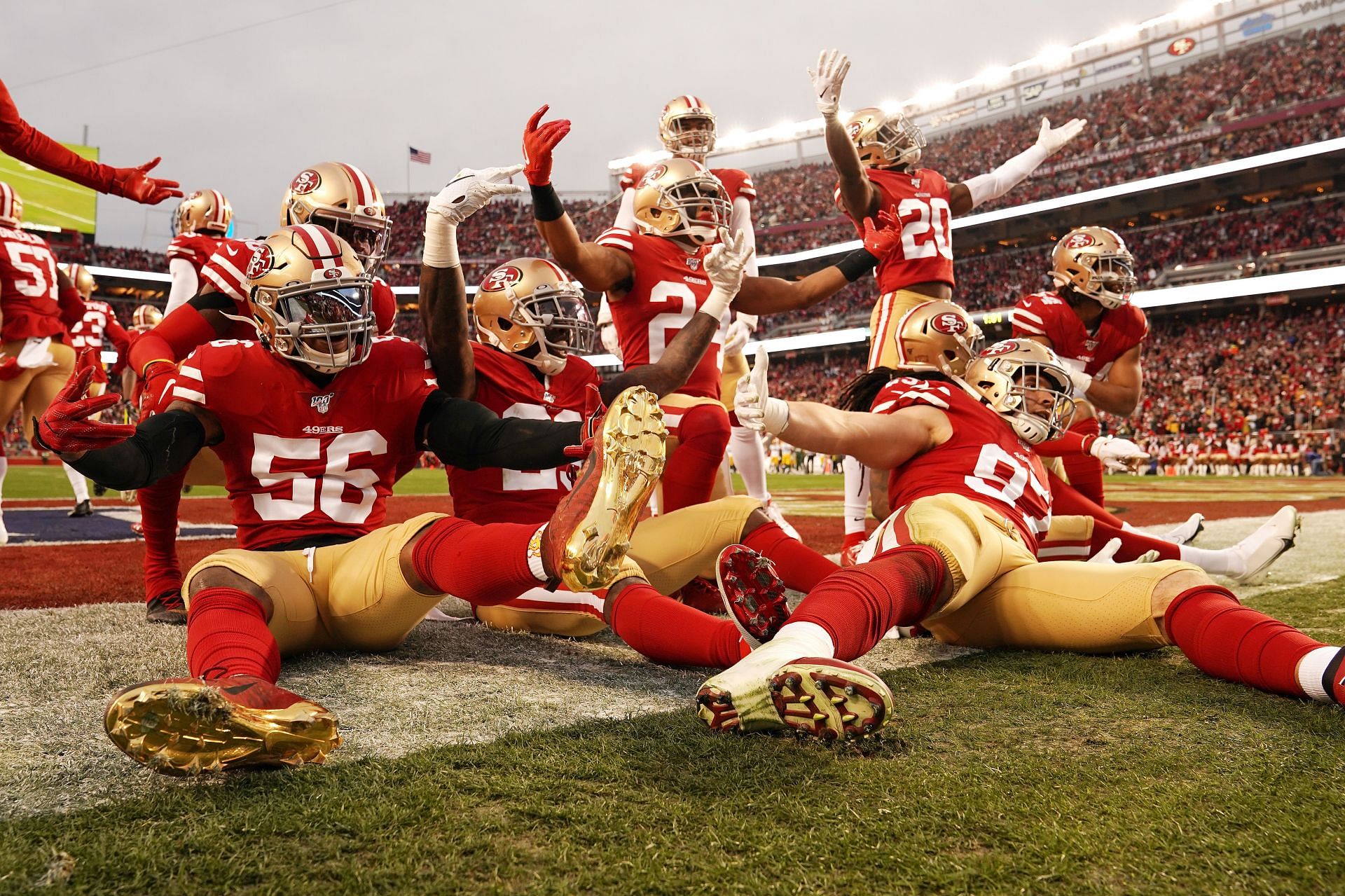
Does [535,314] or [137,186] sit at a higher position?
[137,186]

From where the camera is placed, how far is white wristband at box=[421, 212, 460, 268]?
306cm

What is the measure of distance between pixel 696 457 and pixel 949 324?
3.84 feet

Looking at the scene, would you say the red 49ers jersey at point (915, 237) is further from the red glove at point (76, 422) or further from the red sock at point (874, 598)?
the red glove at point (76, 422)

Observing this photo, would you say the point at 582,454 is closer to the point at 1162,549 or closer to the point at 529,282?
the point at 529,282

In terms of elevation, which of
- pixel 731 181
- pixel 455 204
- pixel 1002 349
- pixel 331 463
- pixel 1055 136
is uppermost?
pixel 1055 136

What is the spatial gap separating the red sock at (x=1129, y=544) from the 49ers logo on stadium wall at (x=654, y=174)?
7.82 ft

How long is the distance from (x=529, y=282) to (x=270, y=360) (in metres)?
0.89

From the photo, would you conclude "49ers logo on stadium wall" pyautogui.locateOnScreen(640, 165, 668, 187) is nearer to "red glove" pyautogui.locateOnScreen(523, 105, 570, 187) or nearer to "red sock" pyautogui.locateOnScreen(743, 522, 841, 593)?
"red glove" pyautogui.locateOnScreen(523, 105, 570, 187)

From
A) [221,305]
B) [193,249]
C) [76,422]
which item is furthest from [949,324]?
[193,249]

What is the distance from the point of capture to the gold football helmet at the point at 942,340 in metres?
3.75

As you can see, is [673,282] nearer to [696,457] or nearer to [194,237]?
[696,457]

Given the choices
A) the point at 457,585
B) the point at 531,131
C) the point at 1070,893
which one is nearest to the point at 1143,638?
the point at 1070,893

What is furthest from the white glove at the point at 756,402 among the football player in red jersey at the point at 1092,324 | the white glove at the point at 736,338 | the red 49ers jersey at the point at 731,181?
the football player in red jersey at the point at 1092,324

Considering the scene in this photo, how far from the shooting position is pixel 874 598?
227 centimetres
